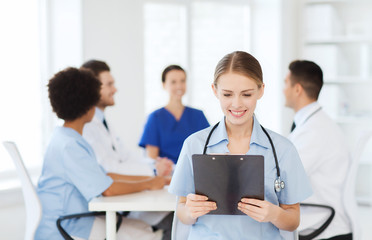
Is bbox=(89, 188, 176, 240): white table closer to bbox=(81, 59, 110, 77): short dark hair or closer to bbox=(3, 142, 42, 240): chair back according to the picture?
bbox=(3, 142, 42, 240): chair back

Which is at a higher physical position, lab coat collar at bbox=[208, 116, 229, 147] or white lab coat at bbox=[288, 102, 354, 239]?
lab coat collar at bbox=[208, 116, 229, 147]

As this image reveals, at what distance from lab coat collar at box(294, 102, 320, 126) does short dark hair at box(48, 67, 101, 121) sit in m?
1.05

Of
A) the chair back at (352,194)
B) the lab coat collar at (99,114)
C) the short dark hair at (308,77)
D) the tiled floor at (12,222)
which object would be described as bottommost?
the tiled floor at (12,222)

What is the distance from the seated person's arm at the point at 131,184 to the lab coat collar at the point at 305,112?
768 mm

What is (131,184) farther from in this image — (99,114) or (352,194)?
(352,194)

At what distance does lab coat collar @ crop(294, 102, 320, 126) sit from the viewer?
105 inches

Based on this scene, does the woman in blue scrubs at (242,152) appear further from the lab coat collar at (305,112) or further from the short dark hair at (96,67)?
the short dark hair at (96,67)

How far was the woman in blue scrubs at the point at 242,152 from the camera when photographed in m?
1.69

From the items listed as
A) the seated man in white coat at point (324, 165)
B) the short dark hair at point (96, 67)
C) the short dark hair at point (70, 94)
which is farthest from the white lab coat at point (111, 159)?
the seated man in white coat at point (324, 165)

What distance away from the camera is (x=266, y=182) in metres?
1.72

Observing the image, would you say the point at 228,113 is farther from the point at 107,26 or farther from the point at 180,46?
the point at 180,46

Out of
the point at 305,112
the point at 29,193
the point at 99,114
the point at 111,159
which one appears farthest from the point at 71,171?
the point at 305,112

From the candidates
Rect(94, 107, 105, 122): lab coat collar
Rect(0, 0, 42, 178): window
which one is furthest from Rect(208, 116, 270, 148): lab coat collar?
Rect(0, 0, 42, 178): window

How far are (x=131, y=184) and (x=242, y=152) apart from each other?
819 mm
